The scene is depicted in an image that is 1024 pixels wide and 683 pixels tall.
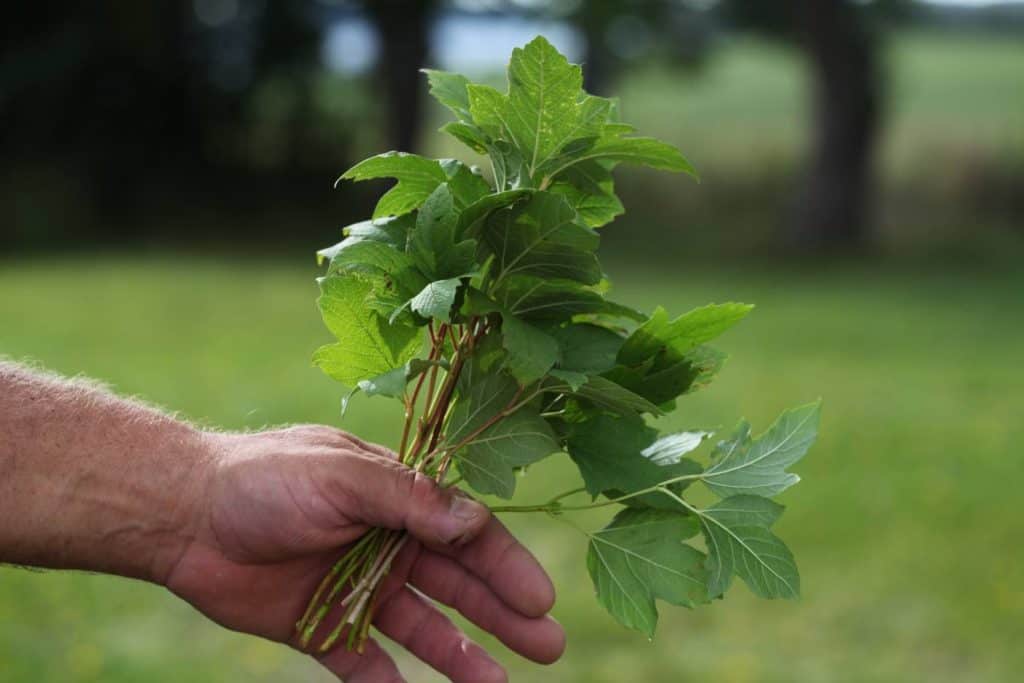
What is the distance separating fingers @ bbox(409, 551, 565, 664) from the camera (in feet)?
7.15

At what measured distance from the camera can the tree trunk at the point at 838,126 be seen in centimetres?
1591

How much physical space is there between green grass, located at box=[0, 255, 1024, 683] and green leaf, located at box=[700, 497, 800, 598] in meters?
0.82

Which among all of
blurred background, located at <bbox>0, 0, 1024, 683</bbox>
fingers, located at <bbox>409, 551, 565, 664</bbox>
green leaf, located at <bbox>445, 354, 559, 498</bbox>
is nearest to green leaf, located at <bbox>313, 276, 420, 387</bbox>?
green leaf, located at <bbox>445, 354, 559, 498</bbox>

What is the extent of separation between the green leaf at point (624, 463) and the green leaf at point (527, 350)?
0.23 metres

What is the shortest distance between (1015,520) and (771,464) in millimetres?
5154

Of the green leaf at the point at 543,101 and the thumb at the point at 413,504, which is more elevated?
the green leaf at the point at 543,101

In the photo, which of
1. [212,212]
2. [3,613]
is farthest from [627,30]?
[3,613]

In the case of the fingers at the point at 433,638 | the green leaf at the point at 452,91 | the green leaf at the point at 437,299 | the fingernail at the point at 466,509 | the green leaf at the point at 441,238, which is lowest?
the fingers at the point at 433,638

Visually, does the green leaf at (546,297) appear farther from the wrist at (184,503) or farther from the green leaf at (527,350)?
the wrist at (184,503)

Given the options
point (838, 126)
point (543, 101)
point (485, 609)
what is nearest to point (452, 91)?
point (543, 101)

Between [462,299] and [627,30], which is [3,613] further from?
[627,30]

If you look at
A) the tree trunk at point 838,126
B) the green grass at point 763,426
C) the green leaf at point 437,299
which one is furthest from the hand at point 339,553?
the tree trunk at point 838,126

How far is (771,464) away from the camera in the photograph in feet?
6.60

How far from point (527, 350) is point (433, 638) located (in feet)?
2.40
